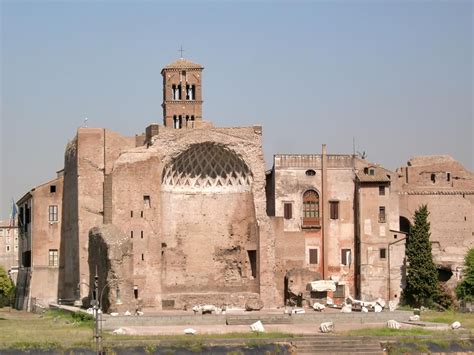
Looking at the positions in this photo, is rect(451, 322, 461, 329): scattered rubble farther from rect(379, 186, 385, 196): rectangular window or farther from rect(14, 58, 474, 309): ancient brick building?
rect(379, 186, 385, 196): rectangular window

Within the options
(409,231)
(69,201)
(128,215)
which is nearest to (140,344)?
(128,215)

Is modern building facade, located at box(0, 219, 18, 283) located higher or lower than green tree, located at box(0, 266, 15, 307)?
higher

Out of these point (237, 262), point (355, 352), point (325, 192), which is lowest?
point (355, 352)

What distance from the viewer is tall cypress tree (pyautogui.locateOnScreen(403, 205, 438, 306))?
61969 mm

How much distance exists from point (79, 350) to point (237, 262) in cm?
2128

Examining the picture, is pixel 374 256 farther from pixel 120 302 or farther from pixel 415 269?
pixel 120 302

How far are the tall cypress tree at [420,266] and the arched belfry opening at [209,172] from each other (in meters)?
9.60

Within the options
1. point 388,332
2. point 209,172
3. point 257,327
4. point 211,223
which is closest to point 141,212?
point 211,223

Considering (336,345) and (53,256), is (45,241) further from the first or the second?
(336,345)

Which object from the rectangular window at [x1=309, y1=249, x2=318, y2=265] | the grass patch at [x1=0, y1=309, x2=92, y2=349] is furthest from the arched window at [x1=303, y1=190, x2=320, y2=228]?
the grass patch at [x1=0, y1=309, x2=92, y2=349]

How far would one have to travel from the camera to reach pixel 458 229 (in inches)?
2650

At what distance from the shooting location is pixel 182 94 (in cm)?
7019

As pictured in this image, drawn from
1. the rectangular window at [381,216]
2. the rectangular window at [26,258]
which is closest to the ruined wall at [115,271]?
the rectangular window at [26,258]

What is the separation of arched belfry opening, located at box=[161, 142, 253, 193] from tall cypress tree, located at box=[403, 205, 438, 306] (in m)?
9.60
